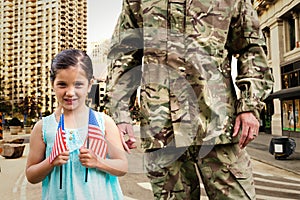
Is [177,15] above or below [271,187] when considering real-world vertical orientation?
above

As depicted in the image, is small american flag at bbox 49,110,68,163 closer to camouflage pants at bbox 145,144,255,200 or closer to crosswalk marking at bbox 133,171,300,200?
camouflage pants at bbox 145,144,255,200

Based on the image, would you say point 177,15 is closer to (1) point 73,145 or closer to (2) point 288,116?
(1) point 73,145

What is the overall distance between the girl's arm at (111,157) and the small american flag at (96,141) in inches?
1.1

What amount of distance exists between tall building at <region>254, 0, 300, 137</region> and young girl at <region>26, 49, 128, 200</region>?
19.6 m

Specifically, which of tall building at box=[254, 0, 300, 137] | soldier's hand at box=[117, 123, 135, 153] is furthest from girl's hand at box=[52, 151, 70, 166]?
tall building at box=[254, 0, 300, 137]

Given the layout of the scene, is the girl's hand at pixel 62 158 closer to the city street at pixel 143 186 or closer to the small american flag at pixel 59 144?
the small american flag at pixel 59 144

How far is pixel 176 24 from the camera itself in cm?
176

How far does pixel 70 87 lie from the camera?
59.4 inches

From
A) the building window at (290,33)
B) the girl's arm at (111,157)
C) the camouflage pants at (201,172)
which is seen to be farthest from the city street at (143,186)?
the building window at (290,33)

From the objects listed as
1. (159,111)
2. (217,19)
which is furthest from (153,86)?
(217,19)

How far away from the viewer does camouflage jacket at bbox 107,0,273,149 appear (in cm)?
169

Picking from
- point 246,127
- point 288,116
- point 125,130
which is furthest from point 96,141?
point 288,116

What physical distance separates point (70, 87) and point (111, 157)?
1.15ft

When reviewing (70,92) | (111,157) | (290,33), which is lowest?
(111,157)
